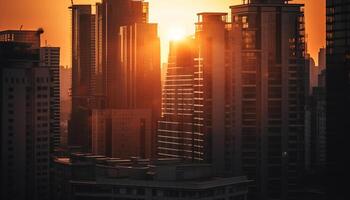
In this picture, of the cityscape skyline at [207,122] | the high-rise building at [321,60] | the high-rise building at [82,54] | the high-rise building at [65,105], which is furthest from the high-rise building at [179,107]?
the high-rise building at [82,54]

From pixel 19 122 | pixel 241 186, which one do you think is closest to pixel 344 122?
pixel 241 186

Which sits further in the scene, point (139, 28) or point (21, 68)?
point (139, 28)

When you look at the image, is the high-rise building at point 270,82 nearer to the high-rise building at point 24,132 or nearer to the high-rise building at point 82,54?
the high-rise building at point 24,132

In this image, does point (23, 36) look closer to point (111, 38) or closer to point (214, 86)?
point (214, 86)

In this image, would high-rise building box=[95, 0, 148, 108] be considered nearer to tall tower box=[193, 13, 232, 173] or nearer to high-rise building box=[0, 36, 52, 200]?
tall tower box=[193, 13, 232, 173]

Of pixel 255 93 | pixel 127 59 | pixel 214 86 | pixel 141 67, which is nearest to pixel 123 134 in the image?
pixel 214 86

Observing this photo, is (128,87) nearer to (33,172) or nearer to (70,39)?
(70,39)

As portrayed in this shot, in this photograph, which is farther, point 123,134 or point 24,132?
point 123,134

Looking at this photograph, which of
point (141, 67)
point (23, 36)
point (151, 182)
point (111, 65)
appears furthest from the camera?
point (111, 65)

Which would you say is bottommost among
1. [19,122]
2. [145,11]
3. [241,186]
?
[241,186]
